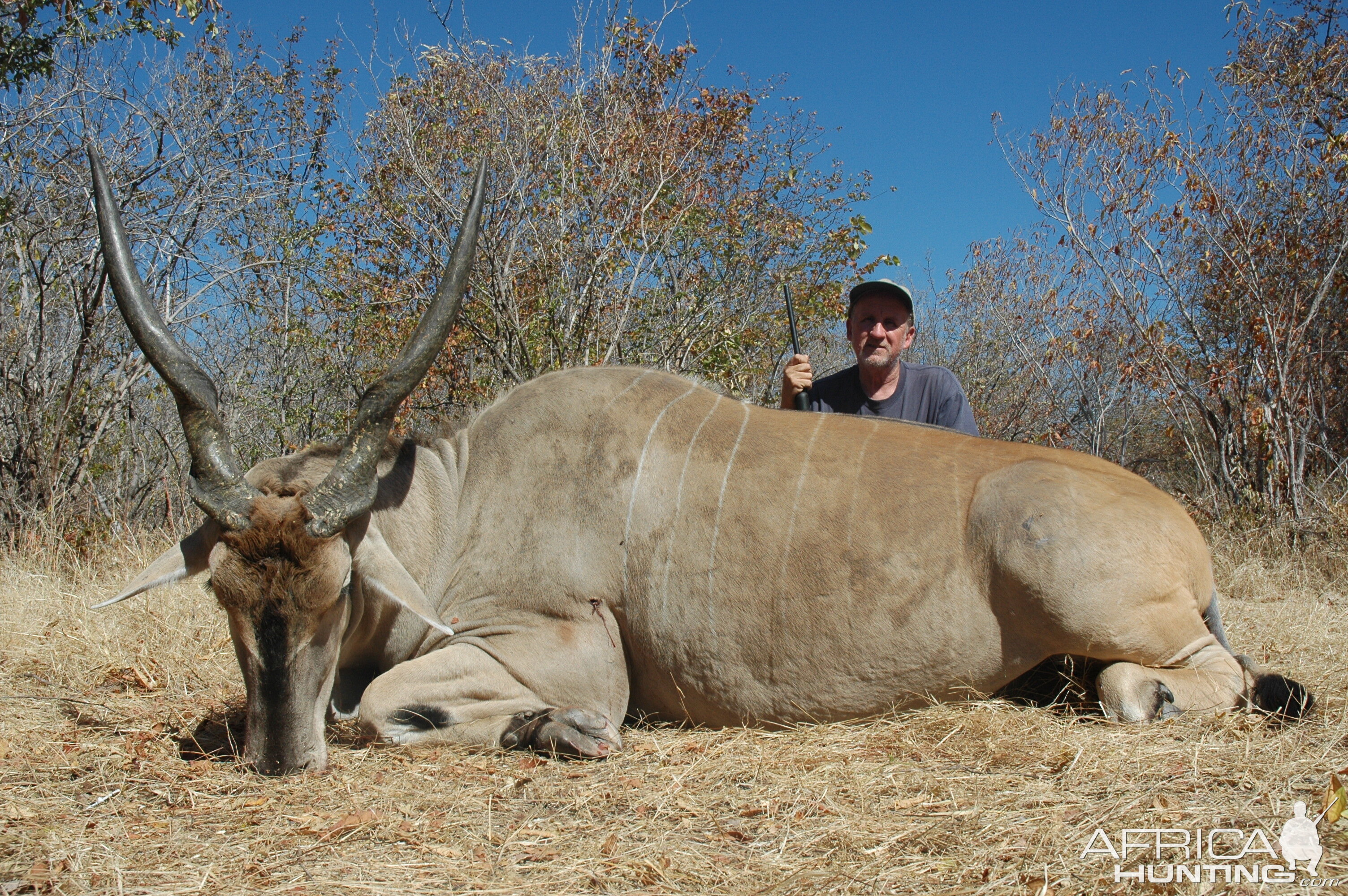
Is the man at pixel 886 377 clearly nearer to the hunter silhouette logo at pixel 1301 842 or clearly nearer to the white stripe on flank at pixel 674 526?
the white stripe on flank at pixel 674 526

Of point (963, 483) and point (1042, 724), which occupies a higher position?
point (963, 483)

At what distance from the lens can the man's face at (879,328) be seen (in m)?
4.84

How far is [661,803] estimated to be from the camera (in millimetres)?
2416

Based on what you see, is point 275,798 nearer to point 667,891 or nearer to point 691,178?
point 667,891

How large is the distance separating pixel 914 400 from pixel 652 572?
2464mm

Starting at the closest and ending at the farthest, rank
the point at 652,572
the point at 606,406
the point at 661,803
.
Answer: the point at 661,803 → the point at 652,572 → the point at 606,406

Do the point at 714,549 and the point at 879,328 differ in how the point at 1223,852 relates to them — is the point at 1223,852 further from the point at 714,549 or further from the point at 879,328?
the point at 879,328

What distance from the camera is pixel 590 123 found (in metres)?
7.10

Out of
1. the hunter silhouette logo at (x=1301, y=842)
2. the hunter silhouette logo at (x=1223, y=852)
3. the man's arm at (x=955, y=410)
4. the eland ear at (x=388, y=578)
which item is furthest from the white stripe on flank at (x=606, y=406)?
the hunter silhouette logo at (x=1301, y=842)

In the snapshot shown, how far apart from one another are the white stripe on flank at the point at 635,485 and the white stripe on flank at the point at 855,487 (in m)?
0.70

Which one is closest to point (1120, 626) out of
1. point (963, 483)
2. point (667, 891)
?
point (963, 483)

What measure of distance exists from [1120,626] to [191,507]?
6.45m

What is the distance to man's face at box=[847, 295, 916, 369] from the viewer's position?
15.9ft

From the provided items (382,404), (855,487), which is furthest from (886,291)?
(382,404)
